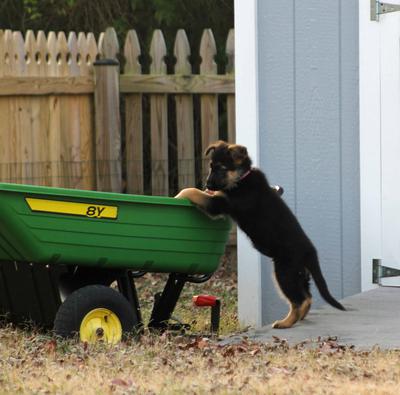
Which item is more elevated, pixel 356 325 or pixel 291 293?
pixel 291 293

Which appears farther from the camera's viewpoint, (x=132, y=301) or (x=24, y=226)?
(x=132, y=301)

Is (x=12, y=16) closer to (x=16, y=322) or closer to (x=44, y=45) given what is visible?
(x=44, y=45)

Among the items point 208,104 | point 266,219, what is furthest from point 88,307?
point 208,104

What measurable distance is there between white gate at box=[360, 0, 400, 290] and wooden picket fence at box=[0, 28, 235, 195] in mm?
2821

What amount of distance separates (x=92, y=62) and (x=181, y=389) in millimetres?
5668

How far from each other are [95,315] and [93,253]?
34cm

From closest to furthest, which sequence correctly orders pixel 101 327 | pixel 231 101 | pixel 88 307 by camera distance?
pixel 88 307 < pixel 101 327 < pixel 231 101

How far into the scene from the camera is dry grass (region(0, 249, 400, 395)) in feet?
18.2

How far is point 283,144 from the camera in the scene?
27.0 feet

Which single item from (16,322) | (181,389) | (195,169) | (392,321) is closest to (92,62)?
(195,169)

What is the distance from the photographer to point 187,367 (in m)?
6.04

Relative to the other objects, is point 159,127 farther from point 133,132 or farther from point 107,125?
point 107,125

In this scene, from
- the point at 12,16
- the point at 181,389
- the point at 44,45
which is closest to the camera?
the point at 181,389

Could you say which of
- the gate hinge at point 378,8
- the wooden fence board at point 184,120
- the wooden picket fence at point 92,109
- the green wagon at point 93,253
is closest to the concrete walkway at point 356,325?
the green wagon at point 93,253
